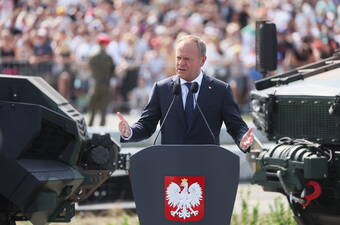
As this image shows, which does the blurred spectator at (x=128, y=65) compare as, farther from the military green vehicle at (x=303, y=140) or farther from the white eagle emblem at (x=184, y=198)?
the white eagle emblem at (x=184, y=198)

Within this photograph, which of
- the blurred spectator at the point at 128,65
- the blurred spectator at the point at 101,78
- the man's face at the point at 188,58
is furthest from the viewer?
the blurred spectator at the point at 128,65

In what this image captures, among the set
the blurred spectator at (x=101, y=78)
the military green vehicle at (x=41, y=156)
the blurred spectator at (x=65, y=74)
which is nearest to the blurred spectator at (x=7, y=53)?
the blurred spectator at (x=65, y=74)

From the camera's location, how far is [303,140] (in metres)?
8.97

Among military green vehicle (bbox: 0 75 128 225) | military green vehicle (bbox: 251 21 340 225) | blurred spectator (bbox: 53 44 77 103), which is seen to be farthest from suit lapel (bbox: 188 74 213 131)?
blurred spectator (bbox: 53 44 77 103)

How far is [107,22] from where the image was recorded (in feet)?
80.2

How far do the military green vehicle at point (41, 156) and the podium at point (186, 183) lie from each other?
117 cm

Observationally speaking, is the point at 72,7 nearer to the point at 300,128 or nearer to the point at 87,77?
the point at 87,77

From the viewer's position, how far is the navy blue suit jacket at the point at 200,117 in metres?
7.05

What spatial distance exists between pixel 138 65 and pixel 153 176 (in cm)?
1596

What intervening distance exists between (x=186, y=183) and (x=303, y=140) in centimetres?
300

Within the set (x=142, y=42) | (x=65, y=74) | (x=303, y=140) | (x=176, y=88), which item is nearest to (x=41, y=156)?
(x=176, y=88)

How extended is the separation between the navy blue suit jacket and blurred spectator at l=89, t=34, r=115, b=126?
13.3 meters

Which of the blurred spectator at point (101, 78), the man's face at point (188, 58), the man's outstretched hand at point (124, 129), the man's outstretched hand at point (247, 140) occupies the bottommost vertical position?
the blurred spectator at point (101, 78)

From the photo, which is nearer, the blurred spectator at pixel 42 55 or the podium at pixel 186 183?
the podium at pixel 186 183
